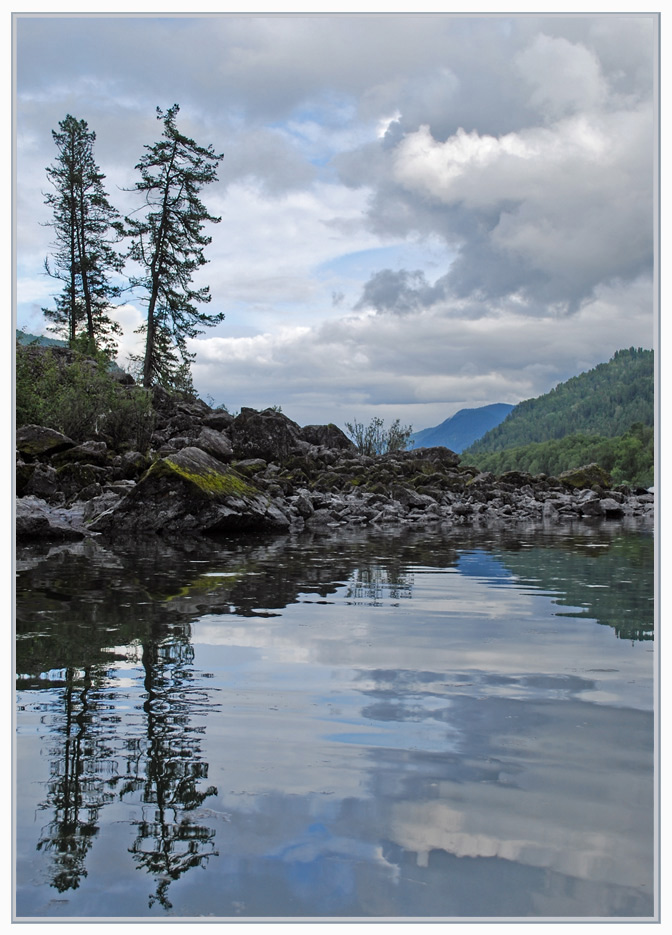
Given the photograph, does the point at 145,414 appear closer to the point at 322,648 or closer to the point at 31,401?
the point at 31,401

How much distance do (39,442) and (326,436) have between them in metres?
16.7

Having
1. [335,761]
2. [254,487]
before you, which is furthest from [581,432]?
[335,761]

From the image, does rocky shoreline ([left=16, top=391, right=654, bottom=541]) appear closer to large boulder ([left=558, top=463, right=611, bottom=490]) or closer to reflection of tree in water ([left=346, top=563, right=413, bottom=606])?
large boulder ([left=558, top=463, right=611, bottom=490])

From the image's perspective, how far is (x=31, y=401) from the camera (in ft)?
69.2

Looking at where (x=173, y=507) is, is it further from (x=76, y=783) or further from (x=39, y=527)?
(x=76, y=783)

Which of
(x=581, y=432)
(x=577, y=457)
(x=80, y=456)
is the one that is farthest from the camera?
(x=581, y=432)

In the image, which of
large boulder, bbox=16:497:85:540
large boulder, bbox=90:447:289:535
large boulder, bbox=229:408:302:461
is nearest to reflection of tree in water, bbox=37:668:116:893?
large boulder, bbox=16:497:85:540

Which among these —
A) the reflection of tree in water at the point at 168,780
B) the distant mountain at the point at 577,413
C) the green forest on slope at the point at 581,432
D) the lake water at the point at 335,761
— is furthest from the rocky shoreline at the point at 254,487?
the distant mountain at the point at 577,413

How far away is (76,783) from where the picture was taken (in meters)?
2.56

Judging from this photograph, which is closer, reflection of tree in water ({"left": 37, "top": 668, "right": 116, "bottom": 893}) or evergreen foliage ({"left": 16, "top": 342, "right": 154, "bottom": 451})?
reflection of tree in water ({"left": 37, "top": 668, "right": 116, "bottom": 893})

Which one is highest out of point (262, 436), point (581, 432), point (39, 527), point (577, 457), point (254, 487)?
point (581, 432)

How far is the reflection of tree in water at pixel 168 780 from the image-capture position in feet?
6.70

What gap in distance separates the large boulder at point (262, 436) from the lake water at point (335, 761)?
63.3ft

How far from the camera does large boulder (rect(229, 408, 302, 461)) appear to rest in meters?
25.2
